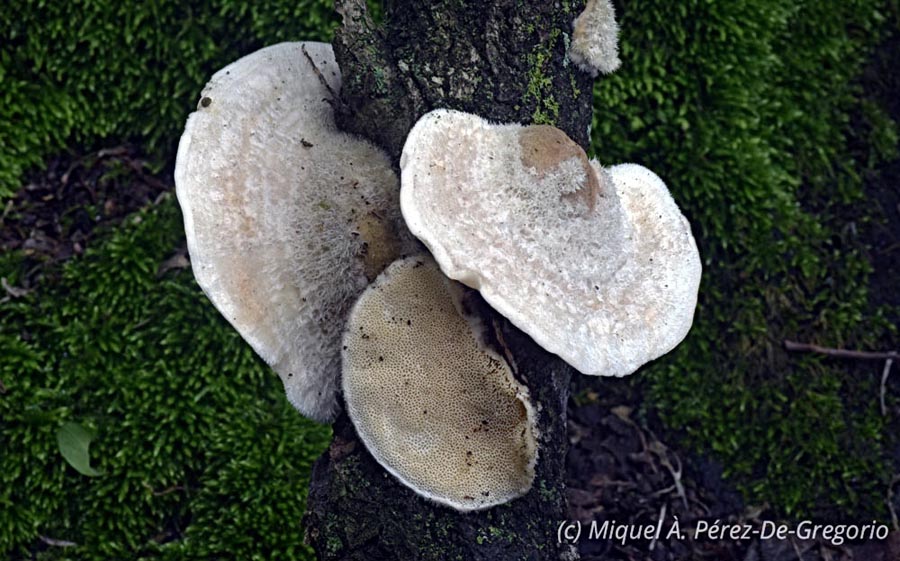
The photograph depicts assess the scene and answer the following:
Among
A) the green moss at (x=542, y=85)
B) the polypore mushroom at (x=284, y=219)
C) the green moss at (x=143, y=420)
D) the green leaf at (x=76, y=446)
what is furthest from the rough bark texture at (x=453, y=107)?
the green leaf at (x=76, y=446)

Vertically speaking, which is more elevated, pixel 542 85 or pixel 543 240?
pixel 542 85

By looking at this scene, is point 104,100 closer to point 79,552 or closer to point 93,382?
point 93,382

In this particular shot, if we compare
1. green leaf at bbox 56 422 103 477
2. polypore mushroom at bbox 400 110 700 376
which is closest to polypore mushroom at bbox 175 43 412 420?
polypore mushroom at bbox 400 110 700 376

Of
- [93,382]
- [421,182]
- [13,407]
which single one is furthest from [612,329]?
[13,407]

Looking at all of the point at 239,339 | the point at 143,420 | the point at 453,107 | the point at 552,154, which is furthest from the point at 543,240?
the point at 143,420

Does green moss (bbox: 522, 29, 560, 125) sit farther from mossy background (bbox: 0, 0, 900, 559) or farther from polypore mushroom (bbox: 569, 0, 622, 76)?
mossy background (bbox: 0, 0, 900, 559)

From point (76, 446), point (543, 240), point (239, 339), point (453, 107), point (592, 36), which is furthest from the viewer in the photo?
point (239, 339)

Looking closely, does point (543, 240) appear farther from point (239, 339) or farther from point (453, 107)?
point (239, 339)
